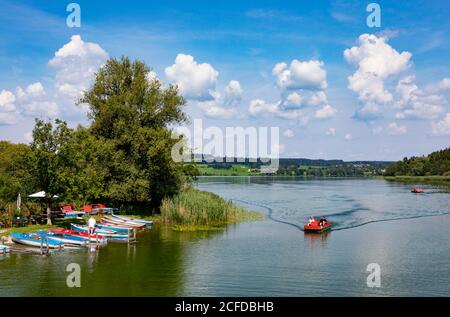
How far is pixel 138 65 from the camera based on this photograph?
59.2 metres

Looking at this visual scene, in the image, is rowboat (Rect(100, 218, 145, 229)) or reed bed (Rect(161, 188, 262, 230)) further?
reed bed (Rect(161, 188, 262, 230))

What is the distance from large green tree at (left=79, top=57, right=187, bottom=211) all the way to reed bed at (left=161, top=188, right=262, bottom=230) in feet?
13.2

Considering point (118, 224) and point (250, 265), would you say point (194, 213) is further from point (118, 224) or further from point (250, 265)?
point (250, 265)

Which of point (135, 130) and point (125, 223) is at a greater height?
point (135, 130)

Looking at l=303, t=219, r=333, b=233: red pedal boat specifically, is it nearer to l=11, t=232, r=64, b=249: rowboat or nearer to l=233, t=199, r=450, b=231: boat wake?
l=233, t=199, r=450, b=231: boat wake

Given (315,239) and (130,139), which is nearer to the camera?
(315,239)

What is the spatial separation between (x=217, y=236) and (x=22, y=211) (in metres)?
18.0

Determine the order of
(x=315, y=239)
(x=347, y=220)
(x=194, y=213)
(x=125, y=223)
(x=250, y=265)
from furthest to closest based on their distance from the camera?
(x=347, y=220)
(x=194, y=213)
(x=125, y=223)
(x=315, y=239)
(x=250, y=265)

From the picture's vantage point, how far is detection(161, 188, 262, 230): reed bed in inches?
1973

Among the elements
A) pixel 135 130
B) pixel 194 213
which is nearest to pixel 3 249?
pixel 194 213

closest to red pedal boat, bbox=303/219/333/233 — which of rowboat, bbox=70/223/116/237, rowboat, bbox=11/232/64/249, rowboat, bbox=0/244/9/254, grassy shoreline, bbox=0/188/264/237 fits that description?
grassy shoreline, bbox=0/188/264/237

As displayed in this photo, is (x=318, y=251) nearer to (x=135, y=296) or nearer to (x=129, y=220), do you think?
(x=135, y=296)

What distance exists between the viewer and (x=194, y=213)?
50.6 m

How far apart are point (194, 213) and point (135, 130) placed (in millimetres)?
12878
